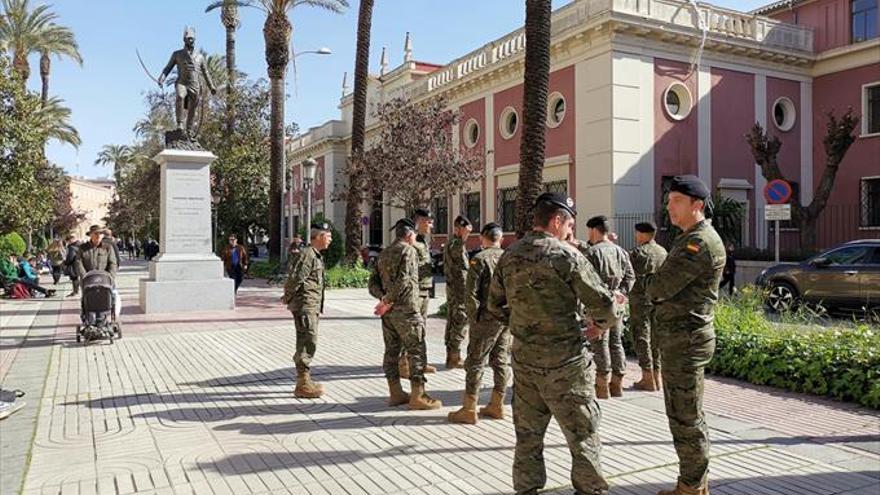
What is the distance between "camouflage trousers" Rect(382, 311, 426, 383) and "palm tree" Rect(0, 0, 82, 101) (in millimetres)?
36813

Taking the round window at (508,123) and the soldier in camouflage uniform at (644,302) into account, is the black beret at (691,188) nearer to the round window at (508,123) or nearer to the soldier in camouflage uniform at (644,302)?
the soldier in camouflage uniform at (644,302)

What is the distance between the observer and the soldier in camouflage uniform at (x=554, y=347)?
3.78m

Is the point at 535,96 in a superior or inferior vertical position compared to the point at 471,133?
inferior

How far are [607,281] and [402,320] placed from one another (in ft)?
6.79

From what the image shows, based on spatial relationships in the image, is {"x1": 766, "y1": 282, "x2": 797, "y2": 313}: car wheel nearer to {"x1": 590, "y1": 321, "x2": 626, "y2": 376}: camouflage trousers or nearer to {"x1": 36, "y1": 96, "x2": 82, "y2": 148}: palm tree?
{"x1": 590, "y1": 321, "x2": 626, "y2": 376}: camouflage trousers

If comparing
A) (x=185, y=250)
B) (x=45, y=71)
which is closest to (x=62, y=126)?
(x=45, y=71)

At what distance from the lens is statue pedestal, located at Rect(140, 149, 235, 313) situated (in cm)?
1382

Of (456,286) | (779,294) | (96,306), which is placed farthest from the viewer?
(779,294)

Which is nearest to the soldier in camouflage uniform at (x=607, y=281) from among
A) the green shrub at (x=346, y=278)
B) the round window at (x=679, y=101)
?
the green shrub at (x=346, y=278)

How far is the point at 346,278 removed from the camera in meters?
21.4

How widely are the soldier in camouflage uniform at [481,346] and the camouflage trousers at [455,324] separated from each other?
204 cm

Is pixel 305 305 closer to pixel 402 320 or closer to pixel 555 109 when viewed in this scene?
pixel 402 320

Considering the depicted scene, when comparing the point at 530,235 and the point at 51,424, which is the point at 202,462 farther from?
the point at 530,235

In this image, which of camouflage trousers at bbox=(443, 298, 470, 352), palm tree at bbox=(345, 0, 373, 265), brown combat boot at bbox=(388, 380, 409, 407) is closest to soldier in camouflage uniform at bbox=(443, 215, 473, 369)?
camouflage trousers at bbox=(443, 298, 470, 352)
